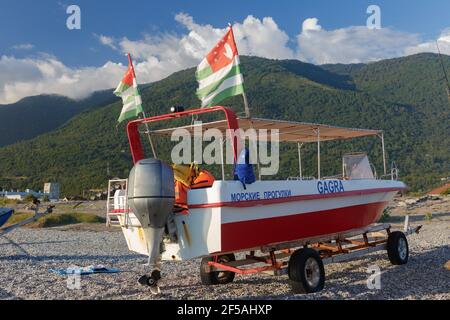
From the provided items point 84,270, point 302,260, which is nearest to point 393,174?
point 302,260

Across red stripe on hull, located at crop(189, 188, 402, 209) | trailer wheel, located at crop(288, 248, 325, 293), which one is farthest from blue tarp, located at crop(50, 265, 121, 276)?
trailer wheel, located at crop(288, 248, 325, 293)

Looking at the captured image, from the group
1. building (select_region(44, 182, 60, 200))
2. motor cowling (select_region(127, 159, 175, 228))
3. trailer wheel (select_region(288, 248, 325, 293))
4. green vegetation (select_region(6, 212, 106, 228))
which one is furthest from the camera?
building (select_region(44, 182, 60, 200))

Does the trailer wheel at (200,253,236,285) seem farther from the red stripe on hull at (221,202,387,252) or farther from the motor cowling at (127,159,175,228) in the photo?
the motor cowling at (127,159,175,228)

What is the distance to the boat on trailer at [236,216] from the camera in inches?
243

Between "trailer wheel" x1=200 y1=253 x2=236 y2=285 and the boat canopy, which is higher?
the boat canopy

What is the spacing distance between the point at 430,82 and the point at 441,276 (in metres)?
118

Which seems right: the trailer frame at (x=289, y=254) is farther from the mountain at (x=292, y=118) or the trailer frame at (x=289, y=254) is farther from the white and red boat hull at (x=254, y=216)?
the mountain at (x=292, y=118)

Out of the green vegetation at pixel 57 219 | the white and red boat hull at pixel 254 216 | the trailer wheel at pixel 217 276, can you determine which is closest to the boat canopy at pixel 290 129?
the white and red boat hull at pixel 254 216

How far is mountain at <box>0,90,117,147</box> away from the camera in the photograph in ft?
507

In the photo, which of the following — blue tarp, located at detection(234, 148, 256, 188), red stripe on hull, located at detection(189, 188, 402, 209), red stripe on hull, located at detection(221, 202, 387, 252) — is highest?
blue tarp, located at detection(234, 148, 256, 188)

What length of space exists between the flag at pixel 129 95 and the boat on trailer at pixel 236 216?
0.34 metres

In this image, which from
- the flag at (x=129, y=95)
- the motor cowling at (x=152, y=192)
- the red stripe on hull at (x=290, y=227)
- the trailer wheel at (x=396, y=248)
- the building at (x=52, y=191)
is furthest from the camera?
the building at (x=52, y=191)

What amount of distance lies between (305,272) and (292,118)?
8300cm

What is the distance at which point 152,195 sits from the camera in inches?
238
